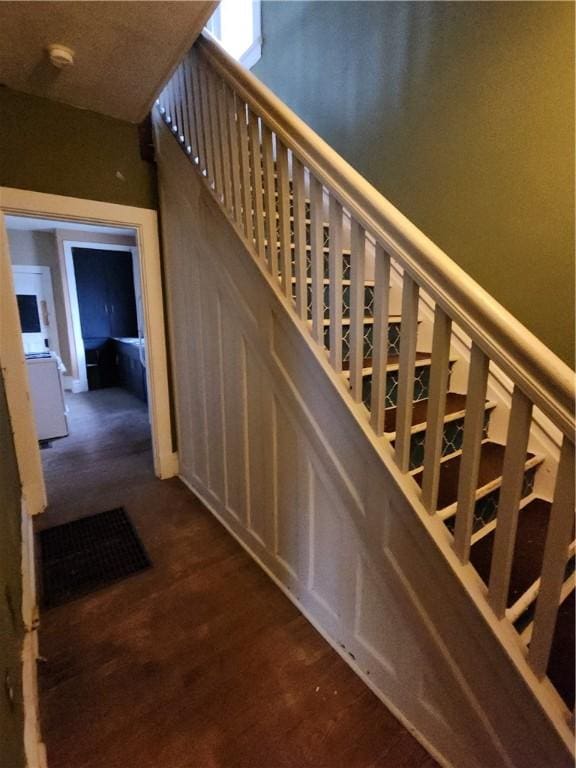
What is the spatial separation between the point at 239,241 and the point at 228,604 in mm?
1758

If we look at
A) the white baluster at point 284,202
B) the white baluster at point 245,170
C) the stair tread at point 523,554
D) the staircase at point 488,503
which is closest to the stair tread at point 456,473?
the staircase at point 488,503

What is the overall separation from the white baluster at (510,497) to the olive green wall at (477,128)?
1.19 meters

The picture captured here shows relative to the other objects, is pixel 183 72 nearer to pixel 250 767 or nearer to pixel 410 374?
pixel 410 374

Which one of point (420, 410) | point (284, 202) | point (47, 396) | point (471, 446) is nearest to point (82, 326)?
point (47, 396)

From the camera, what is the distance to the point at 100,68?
1.74 meters

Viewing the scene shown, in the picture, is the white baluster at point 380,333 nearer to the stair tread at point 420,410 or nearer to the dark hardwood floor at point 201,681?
the stair tread at point 420,410

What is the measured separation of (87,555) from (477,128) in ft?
10.4

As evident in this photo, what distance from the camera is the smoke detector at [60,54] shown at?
1555 millimetres

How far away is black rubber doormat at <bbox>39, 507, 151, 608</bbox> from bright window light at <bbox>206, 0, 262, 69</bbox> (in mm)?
3894

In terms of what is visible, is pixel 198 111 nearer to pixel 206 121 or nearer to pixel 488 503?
pixel 206 121

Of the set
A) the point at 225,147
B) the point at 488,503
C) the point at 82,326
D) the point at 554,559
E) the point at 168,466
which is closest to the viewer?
the point at 554,559

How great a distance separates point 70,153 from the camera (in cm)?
211

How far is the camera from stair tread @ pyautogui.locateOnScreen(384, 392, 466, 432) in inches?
54.9

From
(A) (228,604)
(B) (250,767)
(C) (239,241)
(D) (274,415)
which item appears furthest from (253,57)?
(B) (250,767)
